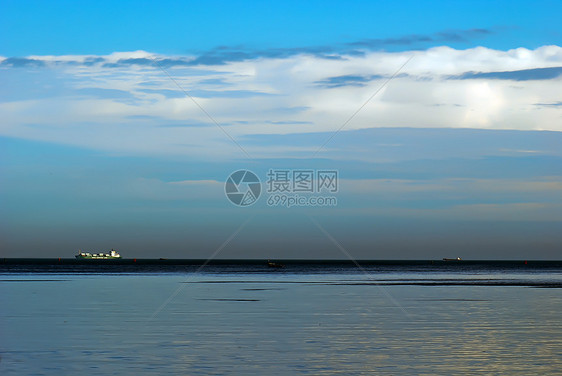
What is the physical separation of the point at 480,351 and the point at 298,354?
25.7 ft

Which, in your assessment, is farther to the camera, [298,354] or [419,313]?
[419,313]

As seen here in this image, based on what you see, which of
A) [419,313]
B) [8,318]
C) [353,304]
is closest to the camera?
[8,318]

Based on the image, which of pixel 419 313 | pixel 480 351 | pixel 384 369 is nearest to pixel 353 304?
pixel 419 313

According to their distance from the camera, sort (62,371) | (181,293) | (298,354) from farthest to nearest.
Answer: (181,293), (298,354), (62,371)

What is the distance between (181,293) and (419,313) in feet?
97.0

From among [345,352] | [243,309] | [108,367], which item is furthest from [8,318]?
[345,352]

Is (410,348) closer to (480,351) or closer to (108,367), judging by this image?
(480,351)

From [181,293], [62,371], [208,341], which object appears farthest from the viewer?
[181,293]

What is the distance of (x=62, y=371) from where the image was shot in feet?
92.3

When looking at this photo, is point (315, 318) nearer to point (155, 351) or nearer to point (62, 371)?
point (155, 351)

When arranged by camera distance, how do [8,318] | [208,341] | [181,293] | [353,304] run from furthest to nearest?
[181,293] → [353,304] → [8,318] → [208,341]

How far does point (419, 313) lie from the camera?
5103 cm

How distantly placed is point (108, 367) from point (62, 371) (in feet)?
5.62

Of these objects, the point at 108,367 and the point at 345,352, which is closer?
the point at 108,367
